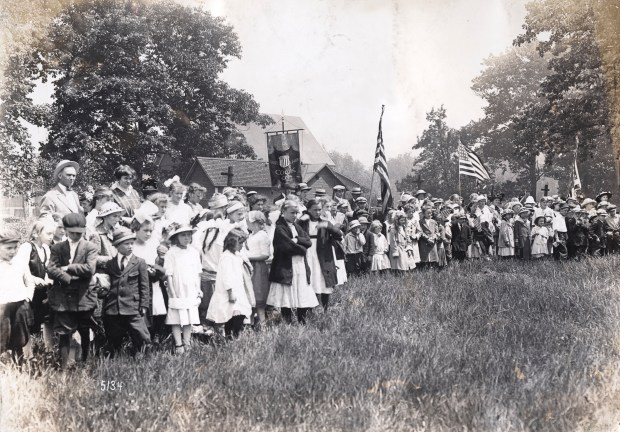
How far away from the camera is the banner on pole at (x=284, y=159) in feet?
46.4

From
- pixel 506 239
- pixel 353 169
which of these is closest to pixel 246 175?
pixel 506 239

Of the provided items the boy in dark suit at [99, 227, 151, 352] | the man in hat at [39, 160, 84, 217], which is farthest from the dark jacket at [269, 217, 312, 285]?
the man in hat at [39, 160, 84, 217]

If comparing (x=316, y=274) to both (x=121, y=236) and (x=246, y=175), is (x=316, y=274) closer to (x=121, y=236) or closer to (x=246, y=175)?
(x=121, y=236)

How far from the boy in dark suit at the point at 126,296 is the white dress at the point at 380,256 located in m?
6.47

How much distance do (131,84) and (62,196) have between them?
1905 cm

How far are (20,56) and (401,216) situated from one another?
10.9 m

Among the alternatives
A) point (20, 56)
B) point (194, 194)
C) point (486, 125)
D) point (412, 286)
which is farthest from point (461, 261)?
point (486, 125)

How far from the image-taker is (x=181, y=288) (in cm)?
618

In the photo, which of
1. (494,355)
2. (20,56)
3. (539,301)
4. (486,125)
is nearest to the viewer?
(494,355)

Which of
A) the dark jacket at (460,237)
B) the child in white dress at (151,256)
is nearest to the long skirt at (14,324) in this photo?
the child in white dress at (151,256)

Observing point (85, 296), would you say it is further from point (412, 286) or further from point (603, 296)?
point (603, 296)

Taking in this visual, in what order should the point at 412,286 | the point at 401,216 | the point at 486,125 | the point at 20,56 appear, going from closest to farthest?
the point at 412,286
the point at 401,216
the point at 20,56
the point at 486,125

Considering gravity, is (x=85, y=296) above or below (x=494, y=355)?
above

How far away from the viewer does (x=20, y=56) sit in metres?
14.5
